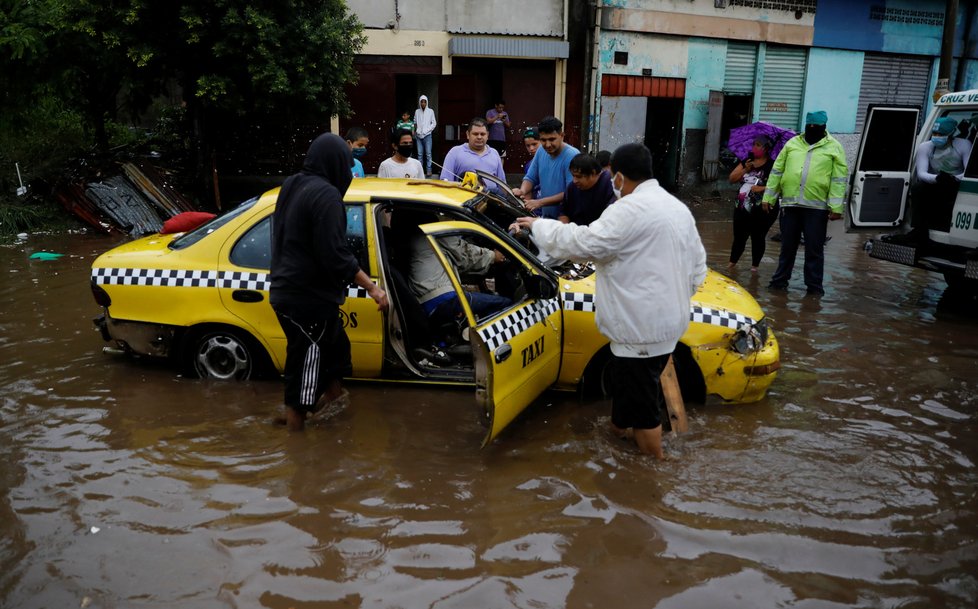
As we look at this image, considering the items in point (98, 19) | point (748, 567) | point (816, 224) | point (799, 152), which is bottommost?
point (748, 567)

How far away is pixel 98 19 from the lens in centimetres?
1148

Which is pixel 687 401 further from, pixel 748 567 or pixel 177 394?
pixel 177 394

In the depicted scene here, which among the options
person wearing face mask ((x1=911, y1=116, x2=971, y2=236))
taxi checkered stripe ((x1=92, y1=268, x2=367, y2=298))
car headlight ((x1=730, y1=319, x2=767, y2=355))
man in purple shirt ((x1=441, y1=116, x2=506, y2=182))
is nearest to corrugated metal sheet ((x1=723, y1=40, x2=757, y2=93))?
person wearing face mask ((x1=911, y1=116, x2=971, y2=236))

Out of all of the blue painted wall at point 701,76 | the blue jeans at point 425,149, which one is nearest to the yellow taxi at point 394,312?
the blue jeans at point 425,149

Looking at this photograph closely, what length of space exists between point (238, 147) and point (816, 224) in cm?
1244

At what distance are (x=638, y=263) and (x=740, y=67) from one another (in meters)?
17.7

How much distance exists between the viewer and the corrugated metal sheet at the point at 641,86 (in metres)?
18.2

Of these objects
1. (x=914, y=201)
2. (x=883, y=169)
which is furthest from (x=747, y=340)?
(x=883, y=169)

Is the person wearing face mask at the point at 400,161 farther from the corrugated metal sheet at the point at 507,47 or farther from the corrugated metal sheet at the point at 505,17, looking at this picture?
the corrugated metal sheet at the point at 505,17

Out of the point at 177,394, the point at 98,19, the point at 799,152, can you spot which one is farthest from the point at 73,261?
the point at 799,152

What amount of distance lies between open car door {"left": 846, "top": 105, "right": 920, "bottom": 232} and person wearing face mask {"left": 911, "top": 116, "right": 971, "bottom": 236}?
319 millimetres

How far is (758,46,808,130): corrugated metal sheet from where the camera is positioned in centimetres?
2002

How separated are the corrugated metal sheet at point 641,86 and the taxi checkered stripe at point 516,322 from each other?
573 inches

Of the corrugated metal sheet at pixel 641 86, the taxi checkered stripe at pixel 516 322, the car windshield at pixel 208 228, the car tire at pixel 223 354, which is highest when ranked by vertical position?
the corrugated metal sheet at pixel 641 86
